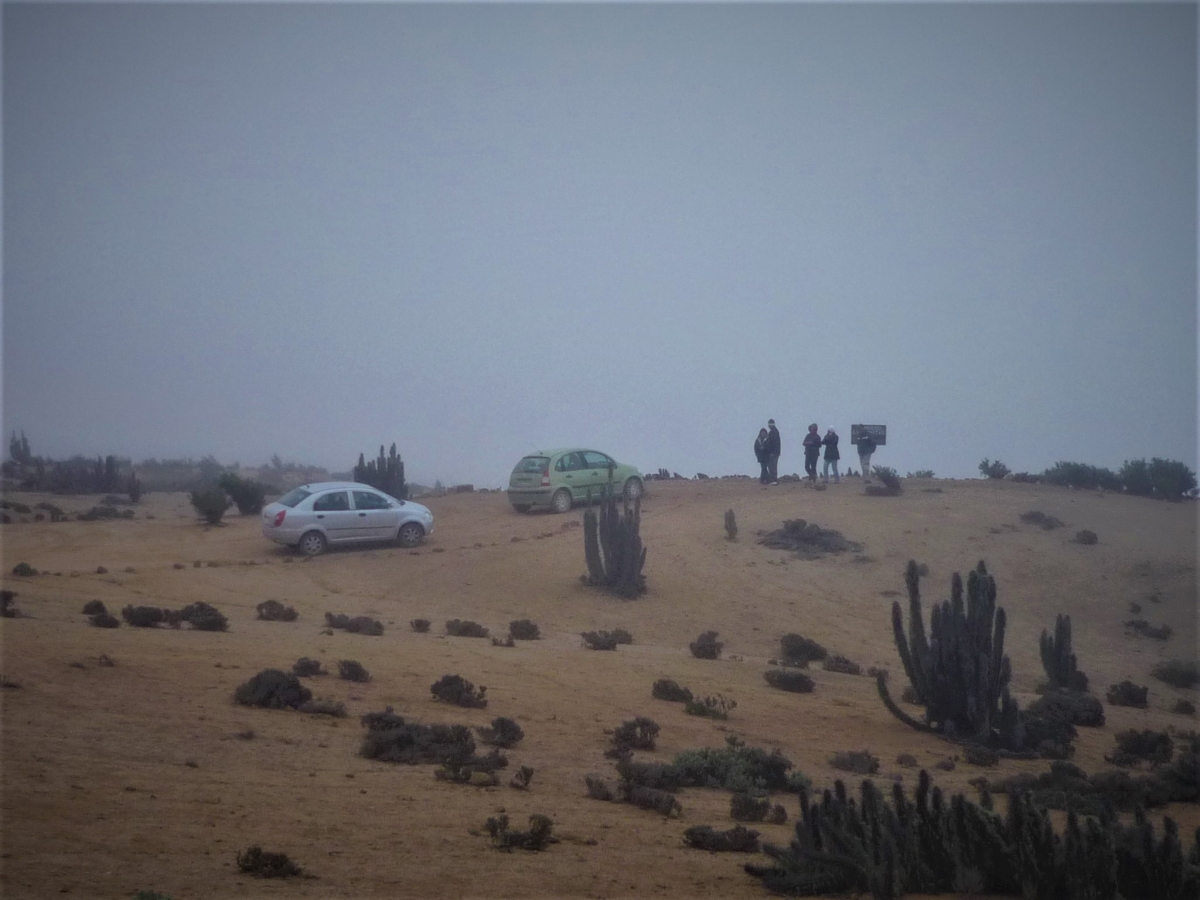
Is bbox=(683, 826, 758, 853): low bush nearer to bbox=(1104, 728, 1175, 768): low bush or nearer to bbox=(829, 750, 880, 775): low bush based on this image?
bbox=(829, 750, 880, 775): low bush

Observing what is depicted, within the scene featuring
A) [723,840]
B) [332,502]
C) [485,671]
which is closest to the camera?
[723,840]

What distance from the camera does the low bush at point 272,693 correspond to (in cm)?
1129

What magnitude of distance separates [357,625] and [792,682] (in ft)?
25.4

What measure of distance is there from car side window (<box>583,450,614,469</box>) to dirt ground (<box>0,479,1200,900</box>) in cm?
231

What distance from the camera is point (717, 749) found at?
1091 cm

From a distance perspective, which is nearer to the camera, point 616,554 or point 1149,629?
point 1149,629

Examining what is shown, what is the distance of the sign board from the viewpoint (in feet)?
112

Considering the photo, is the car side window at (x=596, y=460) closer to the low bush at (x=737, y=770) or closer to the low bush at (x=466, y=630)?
the low bush at (x=466, y=630)

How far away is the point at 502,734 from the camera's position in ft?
35.2

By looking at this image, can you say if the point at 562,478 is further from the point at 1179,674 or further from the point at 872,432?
the point at 1179,674

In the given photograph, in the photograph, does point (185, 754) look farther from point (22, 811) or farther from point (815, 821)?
point (815, 821)

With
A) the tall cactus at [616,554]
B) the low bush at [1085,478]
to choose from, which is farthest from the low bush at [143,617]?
the low bush at [1085,478]

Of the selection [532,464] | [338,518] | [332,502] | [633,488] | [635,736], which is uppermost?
[532,464]

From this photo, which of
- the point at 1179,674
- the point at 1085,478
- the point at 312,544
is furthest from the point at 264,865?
the point at 1085,478
